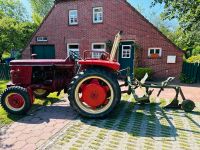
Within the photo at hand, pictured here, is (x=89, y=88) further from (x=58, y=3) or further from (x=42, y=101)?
(x=58, y=3)

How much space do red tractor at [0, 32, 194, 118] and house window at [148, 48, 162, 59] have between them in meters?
7.69

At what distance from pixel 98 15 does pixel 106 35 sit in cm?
147

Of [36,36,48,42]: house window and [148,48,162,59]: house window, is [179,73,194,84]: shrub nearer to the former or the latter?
[148,48,162,59]: house window

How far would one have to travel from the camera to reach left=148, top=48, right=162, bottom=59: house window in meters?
13.8

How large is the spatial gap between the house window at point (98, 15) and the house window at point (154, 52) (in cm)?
383

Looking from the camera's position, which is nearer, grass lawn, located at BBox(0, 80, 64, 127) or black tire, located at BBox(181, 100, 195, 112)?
grass lawn, located at BBox(0, 80, 64, 127)

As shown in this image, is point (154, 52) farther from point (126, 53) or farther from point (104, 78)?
point (104, 78)

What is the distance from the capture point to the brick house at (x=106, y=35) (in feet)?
45.2

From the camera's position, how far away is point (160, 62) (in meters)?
13.8

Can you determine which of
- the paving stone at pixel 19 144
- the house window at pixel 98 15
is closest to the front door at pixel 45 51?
the house window at pixel 98 15

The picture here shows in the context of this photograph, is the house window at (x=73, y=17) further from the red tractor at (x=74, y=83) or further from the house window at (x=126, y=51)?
the red tractor at (x=74, y=83)

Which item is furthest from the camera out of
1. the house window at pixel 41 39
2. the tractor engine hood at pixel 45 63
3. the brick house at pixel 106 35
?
the house window at pixel 41 39

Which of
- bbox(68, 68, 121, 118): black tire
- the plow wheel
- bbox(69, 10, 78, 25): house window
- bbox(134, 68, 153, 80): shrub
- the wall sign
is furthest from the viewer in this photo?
bbox(69, 10, 78, 25): house window

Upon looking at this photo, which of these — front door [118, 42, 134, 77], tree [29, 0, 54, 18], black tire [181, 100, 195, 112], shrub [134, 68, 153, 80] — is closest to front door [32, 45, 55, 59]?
front door [118, 42, 134, 77]
